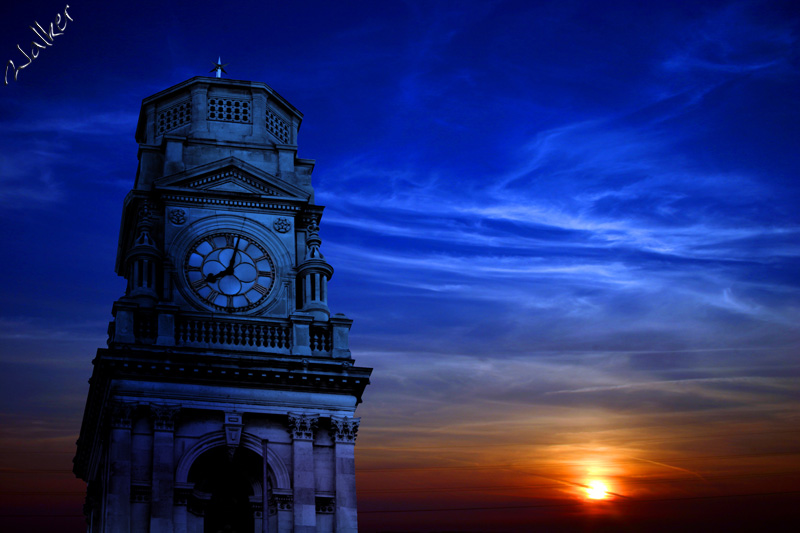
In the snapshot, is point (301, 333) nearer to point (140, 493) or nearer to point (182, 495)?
point (182, 495)

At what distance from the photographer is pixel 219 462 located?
43.6m

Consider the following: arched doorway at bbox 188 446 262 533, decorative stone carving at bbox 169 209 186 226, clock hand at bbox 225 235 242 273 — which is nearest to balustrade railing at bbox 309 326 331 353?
clock hand at bbox 225 235 242 273

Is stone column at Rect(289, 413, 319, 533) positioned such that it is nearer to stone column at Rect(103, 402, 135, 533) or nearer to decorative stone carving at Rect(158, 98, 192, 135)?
stone column at Rect(103, 402, 135, 533)

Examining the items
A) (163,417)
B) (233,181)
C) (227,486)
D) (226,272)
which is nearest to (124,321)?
(163,417)

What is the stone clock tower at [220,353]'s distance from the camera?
42125 millimetres

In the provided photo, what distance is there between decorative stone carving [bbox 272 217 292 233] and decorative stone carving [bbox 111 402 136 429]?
Answer: 1112cm

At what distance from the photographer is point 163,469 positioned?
137 feet

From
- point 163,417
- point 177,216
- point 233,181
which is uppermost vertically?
point 233,181

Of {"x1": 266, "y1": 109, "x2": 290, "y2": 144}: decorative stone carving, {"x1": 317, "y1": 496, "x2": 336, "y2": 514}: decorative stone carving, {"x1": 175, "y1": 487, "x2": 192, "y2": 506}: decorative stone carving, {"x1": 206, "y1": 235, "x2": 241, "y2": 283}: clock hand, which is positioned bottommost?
{"x1": 317, "y1": 496, "x2": 336, "y2": 514}: decorative stone carving

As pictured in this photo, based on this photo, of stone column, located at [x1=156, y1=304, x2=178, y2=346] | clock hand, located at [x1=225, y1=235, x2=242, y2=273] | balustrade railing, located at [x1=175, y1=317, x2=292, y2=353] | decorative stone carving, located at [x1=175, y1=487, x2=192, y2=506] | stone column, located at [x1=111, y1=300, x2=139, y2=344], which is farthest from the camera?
clock hand, located at [x1=225, y1=235, x2=242, y2=273]

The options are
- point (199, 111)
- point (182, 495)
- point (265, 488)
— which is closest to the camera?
point (265, 488)

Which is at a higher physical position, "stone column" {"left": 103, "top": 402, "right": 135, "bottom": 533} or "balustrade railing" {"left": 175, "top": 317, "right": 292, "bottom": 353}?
"balustrade railing" {"left": 175, "top": 317, "right": 292, "bottom": 353}

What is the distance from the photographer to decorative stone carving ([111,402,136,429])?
137 ft

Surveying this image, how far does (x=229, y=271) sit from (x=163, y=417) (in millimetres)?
8068
